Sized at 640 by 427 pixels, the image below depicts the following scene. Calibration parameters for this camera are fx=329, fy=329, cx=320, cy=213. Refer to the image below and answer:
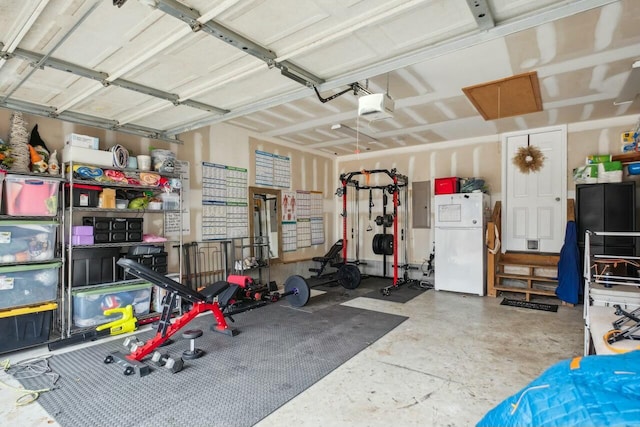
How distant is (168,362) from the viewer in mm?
2834

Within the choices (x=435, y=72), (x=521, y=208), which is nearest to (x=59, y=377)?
(x=435, y=72)

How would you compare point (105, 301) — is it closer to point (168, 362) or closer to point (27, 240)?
point (27, 240)

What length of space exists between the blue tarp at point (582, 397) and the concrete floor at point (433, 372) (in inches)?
56.7

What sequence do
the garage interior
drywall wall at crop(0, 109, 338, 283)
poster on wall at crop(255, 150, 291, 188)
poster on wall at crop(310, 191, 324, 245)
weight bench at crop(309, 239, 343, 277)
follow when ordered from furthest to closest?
1. poster on wall at crop(310, 191, 324, 245)
2. weight bench at crop(309, 239, 343, 277)
3. poster on wall at crop(255, 150, 291, 188)
4. drywall wall at crop(0, 109, 338, 283)
5. the garage interior

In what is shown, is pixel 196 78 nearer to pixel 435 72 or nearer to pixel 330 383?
pixel 435 72

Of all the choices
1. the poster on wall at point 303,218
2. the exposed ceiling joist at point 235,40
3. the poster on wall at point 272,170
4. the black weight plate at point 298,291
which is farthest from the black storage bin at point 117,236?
the poster on wall at point 303,218

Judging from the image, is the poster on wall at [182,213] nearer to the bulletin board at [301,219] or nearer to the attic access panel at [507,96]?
the bulletin board at [301,219]

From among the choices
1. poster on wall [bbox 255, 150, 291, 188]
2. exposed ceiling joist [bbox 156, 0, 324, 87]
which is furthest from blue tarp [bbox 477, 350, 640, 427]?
poster on wall [bbox 255, 150, 291, 188]

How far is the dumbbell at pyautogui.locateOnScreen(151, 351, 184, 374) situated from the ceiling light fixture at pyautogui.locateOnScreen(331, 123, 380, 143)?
13.2 ft

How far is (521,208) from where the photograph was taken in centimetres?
600

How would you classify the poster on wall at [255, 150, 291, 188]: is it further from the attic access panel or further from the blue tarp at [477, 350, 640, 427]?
the blue tarp at [477, 350, 640, 427]

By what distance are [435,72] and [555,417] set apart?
11.1 ft

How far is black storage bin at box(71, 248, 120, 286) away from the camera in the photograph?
146 inches

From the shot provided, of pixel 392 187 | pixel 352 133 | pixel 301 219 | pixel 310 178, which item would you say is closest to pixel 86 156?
pixel 352 133
